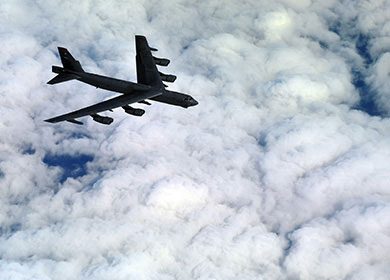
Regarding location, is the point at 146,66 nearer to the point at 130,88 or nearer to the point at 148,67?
the point at 148,67

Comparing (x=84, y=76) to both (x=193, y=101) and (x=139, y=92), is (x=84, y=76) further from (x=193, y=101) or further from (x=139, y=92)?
(x=193, y=101)

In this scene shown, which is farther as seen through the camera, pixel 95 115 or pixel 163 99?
pixel 163 99

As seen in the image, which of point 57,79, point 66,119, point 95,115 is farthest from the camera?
point 57,79

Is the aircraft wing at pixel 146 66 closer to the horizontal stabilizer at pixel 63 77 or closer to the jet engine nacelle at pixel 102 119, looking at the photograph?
the jet engine nacelle at pixel 102 119

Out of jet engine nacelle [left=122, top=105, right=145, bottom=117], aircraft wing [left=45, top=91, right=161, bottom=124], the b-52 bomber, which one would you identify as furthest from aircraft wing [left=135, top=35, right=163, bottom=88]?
jet engine nacelle [left=122, top=105, right=145, bottom=117]

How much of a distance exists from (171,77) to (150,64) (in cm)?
551

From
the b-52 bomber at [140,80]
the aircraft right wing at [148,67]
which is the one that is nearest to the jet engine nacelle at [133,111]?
the b-52 bomber at [140,80]

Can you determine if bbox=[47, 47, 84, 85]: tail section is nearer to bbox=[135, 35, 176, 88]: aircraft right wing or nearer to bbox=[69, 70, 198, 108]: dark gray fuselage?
bbox=[69, 70, 198, 108]: dark gray fuselage

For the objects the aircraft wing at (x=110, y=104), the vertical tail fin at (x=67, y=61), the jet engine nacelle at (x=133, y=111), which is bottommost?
the jet engine nacelle at (x=133, y=111)

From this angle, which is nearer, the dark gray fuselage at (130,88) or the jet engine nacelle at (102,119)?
the jet engine nacelle at (102,119)

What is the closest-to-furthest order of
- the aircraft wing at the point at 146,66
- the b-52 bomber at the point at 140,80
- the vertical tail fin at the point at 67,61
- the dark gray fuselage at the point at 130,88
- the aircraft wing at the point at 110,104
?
the aircraft wing at the point at 110,104, the b-52 bomber at the point at 140,80, the dark gray fuselage at the point at 130,88, the aircraft wing at the point at 146,66, the vertical tail fin at the point at 67,61

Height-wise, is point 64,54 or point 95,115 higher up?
point 64,54

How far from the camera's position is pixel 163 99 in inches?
3858

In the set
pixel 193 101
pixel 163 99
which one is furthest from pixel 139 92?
pixel 193 101
